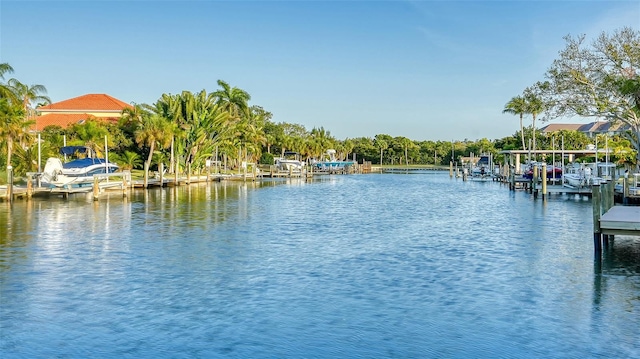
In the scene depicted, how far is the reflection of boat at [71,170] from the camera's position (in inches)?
1593

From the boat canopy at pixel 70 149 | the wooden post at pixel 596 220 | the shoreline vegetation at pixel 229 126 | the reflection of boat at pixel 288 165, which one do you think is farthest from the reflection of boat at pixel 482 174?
the wooden post at pixel 596 220

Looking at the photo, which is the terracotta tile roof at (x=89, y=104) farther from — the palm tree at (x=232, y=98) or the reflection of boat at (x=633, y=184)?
the reflection of boat at (x=633, y=184)

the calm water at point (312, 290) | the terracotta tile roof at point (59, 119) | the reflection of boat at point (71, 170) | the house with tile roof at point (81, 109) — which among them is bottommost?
the calm water at point (312, 290)

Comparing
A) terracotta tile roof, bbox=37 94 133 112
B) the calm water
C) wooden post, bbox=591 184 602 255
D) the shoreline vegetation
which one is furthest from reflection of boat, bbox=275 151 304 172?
wooden post, bbox=591 184 602 255

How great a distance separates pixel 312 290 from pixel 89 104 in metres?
80.5

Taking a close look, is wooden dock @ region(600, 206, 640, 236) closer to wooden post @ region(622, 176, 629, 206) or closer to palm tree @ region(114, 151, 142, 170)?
wooden post @ region(622, 176, 629, 206)

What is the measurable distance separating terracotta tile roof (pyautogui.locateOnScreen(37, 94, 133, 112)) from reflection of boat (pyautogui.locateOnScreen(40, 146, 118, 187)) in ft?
129

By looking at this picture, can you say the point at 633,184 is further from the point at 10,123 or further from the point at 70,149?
the point at 70,149

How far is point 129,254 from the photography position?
1917 cm

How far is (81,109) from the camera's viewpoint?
86.2 metres

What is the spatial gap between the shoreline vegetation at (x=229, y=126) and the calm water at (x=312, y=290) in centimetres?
1367

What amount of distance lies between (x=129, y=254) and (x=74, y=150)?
32.1m

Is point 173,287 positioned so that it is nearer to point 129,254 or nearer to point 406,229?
point 129,254

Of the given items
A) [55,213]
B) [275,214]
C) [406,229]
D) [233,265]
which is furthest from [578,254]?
[55,213]
